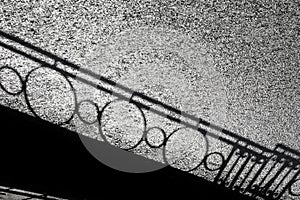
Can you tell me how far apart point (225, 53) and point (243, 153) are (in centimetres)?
159

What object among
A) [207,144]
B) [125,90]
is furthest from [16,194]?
[207,144]

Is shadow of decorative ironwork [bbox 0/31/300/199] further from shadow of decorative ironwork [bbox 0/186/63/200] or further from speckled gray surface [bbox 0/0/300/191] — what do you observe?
shadow of decorative ironwork [bbox 0/186/63/200]

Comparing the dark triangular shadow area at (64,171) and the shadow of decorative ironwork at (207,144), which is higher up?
the shadow of decorative ironwork at (207,144)

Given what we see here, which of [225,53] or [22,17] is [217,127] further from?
[22,17]

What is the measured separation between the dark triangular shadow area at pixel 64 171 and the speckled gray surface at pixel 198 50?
2.84ft

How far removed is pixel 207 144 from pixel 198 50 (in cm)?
145

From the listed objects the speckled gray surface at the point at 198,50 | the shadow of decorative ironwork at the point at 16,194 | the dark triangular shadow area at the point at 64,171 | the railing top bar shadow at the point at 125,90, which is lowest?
the shadow of decorative ironwork at the point at 16,194

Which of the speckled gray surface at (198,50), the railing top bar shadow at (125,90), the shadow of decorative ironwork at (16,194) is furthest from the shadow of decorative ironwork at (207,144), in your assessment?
the shadow of decorative ironwork at (16,194)

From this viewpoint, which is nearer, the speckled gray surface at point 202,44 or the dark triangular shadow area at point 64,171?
the speckled gray surface at point 202,44

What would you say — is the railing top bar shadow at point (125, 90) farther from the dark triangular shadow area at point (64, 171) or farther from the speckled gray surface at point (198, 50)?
the dark triangular shadow area at point (64, 171)

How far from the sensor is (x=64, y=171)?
4.46 meters

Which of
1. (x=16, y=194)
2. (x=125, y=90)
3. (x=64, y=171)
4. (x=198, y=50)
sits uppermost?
(x=198, y=50)

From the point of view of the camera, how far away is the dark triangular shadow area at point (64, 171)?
14.1ft

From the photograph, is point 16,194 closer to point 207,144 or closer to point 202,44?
point 207,144
